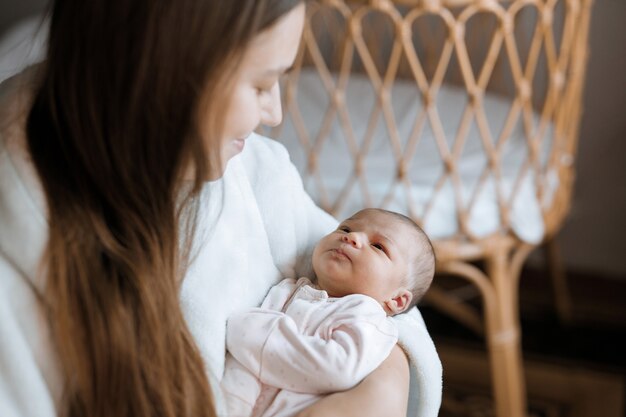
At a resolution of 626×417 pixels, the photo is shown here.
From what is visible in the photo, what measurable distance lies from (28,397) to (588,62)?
1719 millimetres

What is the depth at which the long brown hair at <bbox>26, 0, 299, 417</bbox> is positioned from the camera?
609 millimetres

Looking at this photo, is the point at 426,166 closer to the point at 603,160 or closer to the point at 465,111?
the point at 465,111

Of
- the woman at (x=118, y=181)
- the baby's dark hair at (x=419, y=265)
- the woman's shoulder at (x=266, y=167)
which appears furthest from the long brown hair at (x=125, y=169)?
the baby's dark hair at (x=419, y=265)

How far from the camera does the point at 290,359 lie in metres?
0.72

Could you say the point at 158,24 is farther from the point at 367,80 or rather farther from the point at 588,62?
the point at 588,62

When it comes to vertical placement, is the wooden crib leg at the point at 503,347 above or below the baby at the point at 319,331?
below

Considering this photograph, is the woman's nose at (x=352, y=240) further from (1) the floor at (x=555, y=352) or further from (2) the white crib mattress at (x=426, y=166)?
(1) the floor at (x=555, y=352)

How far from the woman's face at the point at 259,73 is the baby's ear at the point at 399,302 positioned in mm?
277

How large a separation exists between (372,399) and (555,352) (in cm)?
131

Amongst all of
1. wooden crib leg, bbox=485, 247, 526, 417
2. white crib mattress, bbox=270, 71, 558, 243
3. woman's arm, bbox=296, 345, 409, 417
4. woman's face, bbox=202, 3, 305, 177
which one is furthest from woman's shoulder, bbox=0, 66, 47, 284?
wooden crib leg, bbox=485, 247, 526, 417

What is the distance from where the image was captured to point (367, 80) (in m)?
1.94

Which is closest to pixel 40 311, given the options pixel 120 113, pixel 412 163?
pixel 120 113

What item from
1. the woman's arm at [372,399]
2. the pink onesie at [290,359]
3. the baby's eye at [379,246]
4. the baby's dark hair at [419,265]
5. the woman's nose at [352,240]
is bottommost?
the woman's arm at [372,399]

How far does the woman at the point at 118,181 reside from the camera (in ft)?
2.01
